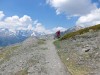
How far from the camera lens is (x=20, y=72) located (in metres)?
30.7

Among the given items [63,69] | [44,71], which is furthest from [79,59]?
[44,71]

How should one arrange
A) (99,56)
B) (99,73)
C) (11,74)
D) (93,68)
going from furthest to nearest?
(99,56), (11,74), (93,68), (99,73)

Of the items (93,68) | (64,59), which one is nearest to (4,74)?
(64,59)

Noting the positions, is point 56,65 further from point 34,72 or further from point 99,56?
point 99,56

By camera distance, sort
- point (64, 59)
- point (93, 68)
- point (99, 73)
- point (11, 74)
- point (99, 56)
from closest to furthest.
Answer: point (99, 73) < point (93, 68) < point (11, 74) < point (99, 56) < point (64, 59)

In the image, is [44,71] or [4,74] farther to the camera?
[4,74]

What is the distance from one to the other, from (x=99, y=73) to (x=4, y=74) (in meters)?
13.9

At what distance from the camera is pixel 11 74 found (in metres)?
30.9

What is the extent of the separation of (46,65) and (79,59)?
17.6 ft

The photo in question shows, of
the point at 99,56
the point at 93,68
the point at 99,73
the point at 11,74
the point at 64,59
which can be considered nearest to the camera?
the point at 99,73

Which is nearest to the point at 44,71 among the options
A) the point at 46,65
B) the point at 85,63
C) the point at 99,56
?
the point at 46,65

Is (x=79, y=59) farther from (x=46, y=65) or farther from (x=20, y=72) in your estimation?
(x=20, y=72)

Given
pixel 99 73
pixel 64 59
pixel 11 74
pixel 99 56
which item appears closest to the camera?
pixel 99 73

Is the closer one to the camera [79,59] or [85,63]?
[85,63]
